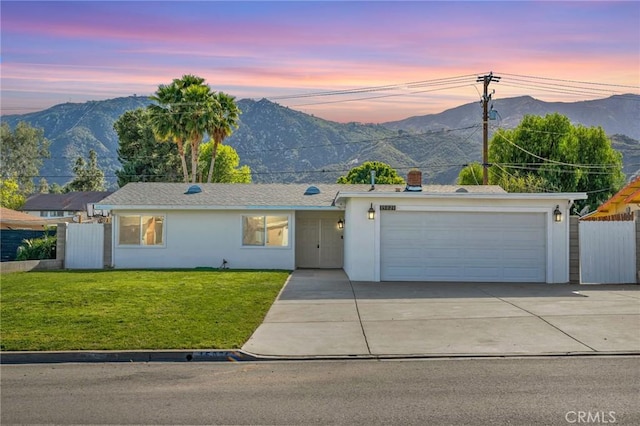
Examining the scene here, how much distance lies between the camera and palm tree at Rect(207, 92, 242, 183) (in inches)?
1615

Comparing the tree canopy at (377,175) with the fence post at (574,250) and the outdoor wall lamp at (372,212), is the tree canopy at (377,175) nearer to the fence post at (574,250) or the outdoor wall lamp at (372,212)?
the outdoor wall lamp at (372,212)

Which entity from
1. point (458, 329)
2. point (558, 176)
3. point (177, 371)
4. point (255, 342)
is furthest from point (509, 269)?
point (558, 176)

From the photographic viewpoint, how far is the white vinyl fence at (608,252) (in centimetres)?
1902

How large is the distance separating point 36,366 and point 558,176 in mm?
47140

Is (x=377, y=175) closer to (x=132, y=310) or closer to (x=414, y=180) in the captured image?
(x=414, y=180)

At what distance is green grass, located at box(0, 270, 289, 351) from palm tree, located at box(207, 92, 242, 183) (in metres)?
22.2

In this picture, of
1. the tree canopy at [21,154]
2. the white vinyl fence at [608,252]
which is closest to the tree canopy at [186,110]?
the white vinyl fence at [608,252]

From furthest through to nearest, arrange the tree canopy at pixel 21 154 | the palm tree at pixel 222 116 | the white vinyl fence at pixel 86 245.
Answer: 1. the tree canopy at pixel 21 154
2. the palm tree at pixel 222 116
3. the white vinyl fence at pixel 86 245

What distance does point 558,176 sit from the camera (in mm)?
49312

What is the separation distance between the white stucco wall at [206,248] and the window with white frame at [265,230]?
0.75 feet

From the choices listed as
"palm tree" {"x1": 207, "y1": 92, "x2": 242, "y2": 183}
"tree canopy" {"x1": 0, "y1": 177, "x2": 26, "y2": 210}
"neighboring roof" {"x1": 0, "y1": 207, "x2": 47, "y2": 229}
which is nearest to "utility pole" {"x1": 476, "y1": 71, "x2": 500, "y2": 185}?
"palm tree" {"x1": 207, "y1": 92, "x2": 242, "y2": 183}

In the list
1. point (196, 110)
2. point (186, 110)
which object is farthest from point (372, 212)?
point (186, 110)

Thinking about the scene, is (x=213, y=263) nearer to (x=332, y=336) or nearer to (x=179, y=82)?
(x=332, y=336)

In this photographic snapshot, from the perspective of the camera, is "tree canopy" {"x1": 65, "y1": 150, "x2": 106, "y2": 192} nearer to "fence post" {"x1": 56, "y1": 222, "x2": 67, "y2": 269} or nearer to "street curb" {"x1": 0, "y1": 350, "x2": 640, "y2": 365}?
"fence post" {"x1": 56, "y1": 222, "x2": 67, "y2": 269}
